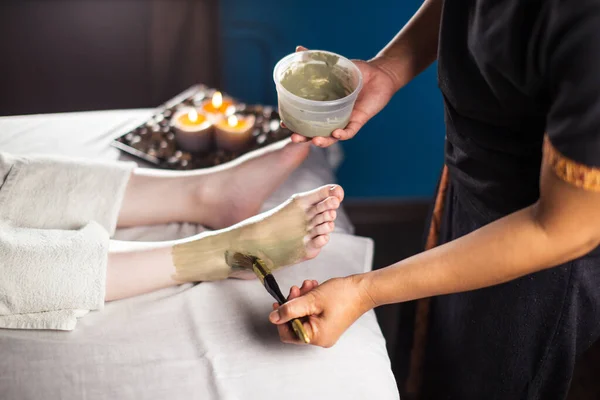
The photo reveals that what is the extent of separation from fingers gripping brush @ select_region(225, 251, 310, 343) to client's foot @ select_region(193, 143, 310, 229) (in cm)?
17

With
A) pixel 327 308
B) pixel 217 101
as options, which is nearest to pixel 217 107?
pixel 217 101

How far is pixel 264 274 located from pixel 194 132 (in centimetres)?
59

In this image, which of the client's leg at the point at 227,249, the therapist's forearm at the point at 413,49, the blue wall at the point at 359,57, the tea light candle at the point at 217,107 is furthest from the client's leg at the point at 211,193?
the blue wall at the point at 359,57

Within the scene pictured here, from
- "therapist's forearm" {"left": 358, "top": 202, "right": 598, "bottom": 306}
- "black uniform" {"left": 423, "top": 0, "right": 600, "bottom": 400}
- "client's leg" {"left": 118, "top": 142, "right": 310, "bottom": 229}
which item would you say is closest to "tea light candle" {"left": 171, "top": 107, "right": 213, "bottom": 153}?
"client's leg" {"left": 118, "top": 142, "right": 310, "bottom": 229}

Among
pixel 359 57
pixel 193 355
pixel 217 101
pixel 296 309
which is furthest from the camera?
pixel 359 57

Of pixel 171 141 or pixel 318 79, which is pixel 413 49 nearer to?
pixel 318 79

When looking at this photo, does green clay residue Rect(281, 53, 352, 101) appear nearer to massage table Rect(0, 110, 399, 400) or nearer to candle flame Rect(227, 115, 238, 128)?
massage table Rect(0, 110, 399, 400)

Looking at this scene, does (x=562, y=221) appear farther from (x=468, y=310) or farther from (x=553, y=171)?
(x=468, y=310)

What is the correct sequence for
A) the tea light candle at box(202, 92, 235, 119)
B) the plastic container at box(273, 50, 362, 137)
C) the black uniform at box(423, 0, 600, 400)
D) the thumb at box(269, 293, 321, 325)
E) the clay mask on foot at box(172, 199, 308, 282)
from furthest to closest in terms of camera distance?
the tea light candle at box(202, 92, 235, 119)
the clay mask on foot at box(172, 199, 308, 282)
the plastic container at box(273, 50, 362, 137)
the thumb at box(269, 293, 321, 325)
the black uniform at box(423, 0, 600, 400)

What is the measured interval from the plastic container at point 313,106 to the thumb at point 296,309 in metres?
0.32

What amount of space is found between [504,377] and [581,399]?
0.75 m

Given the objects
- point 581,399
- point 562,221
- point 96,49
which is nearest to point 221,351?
point 562,221

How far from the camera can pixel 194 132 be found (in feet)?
4.65

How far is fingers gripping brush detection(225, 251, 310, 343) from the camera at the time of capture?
806 mm
